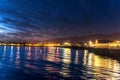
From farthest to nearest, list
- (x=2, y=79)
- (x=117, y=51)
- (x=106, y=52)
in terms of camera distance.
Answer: (x=106, y=52), (x=117, y=51), (x=2, y=79)

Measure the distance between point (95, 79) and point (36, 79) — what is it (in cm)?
1142

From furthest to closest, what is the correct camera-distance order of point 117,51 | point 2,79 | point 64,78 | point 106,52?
point 106,52
point 117,51
point 64,78
point 2,79

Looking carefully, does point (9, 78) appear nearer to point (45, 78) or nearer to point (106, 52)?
point (45, 78)

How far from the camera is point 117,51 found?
127438 mm

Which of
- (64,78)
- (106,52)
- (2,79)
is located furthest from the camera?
(106,52)

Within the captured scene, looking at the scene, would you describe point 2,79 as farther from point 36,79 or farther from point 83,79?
point 83,79

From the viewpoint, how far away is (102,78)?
4256cm

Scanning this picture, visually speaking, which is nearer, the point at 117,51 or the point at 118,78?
the point at 118,78

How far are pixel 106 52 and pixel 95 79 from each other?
105 meters

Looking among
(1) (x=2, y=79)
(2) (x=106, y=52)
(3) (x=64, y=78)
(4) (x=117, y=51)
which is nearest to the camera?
(1) (x=2, y=79)

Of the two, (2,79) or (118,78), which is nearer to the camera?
(2,79)

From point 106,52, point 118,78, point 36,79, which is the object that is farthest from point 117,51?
point 36,79

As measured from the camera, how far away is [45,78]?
133 feet

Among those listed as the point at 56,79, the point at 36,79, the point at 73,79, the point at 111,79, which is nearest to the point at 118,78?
the point at 111,79
